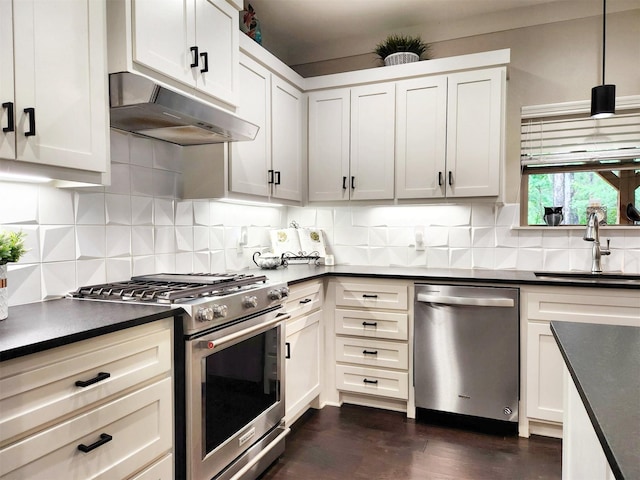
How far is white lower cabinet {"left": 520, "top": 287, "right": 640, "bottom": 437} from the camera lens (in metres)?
2.42

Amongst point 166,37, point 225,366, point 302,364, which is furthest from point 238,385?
point 166,37

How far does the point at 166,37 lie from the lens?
187 cm

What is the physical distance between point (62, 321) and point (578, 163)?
3.19m

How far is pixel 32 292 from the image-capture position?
1.72 metres

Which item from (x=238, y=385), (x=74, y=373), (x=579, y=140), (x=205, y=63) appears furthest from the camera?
(x=579, y=140)

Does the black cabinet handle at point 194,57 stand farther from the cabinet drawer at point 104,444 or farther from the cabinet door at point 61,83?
the cabinet drawer at point 104,444

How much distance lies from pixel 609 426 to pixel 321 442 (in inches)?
79.7

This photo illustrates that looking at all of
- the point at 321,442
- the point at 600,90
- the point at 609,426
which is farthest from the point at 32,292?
the point at 600,90

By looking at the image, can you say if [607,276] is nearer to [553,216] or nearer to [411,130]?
[553,216]

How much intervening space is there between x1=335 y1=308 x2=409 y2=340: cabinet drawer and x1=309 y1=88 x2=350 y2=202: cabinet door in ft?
2.86

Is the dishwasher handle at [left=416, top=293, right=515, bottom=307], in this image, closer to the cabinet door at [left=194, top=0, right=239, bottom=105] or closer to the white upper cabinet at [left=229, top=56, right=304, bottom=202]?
the white upper cabinet at [left=229, top=56, right=304, bottom=202]

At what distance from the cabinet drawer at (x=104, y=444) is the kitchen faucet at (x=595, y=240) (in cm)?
265

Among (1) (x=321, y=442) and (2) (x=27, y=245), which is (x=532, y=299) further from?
(2) (x=27, y=245)

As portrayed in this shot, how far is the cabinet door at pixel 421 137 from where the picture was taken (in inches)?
117
